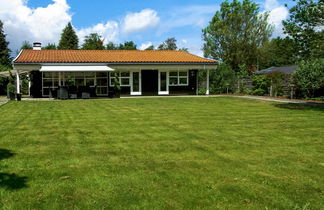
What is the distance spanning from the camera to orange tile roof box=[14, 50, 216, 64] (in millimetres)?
23939

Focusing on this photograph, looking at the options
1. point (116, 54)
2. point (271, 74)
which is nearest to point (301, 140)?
point (271, 74)

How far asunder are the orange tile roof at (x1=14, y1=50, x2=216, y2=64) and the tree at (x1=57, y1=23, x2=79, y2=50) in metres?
29.0

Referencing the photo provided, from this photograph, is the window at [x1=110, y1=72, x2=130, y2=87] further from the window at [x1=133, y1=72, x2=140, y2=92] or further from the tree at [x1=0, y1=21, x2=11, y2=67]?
the tree at [x1=0, y1=21, x2=11, y2=67]

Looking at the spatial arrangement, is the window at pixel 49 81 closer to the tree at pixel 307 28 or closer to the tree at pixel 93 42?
the tree at pixel 307 28

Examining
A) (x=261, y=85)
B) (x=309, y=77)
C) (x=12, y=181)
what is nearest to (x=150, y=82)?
(x=261, y=85)

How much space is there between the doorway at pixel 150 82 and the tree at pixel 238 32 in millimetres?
19237

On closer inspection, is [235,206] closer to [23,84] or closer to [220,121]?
[220,121]

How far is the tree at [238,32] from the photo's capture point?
41.8 m

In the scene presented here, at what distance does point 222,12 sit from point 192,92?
21.3 metres

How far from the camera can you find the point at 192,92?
88.4 feet

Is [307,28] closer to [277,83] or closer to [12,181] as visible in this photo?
[277,83]

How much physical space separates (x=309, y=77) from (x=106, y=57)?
15.8 metres

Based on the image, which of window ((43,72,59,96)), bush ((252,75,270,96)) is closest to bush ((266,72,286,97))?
bush ((252,75,270,96))

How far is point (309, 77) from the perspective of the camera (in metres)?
20.2
